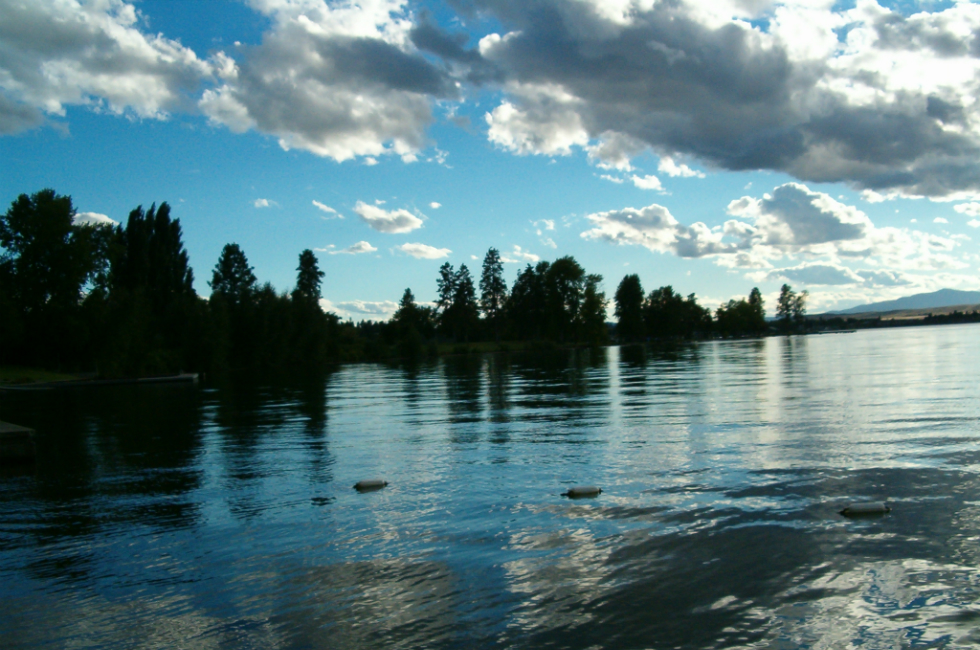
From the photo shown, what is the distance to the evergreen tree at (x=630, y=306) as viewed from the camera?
189 metres

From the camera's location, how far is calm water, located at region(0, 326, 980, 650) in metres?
6.34

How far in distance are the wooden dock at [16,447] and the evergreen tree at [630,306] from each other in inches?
7032

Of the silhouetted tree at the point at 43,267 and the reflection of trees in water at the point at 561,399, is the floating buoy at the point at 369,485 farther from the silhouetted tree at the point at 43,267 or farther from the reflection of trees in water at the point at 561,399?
the silhouetted tree at the point at 43,267

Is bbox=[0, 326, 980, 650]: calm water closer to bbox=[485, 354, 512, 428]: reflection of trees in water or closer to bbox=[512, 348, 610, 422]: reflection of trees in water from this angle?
bbox=[485, 354, 512, 428]: reflection of trees in water

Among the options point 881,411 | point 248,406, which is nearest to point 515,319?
point 248,406

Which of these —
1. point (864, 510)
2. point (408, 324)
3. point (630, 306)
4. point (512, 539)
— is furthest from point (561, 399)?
point (630, 306)

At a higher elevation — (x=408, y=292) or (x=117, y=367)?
(x=408, y=292)

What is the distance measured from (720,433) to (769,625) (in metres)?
11.6

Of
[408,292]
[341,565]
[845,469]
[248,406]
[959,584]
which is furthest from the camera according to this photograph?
[408,292]

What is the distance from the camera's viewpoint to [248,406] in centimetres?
3253

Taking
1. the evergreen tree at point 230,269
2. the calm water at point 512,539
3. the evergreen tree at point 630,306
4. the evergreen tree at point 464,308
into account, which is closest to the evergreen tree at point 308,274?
the evergreen tree at point 230,269

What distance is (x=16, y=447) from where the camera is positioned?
1717 cm

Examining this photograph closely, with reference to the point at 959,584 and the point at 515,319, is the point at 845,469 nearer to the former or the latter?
the point at 959,584

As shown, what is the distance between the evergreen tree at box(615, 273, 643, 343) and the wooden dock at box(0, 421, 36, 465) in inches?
7032
